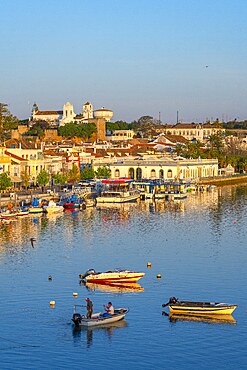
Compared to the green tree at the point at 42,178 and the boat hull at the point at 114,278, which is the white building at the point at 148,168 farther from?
the boat hull at the point at 114,278

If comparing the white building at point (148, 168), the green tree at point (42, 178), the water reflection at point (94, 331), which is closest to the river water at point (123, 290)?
the water reflection at point (94, 331)

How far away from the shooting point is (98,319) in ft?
53.3

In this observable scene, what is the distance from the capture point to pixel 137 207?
133 feet

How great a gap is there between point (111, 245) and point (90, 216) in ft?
29.7

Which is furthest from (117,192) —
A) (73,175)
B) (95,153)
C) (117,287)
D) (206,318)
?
(206,318)

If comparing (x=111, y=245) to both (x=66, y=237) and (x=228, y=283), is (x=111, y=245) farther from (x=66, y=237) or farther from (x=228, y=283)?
(x=228, y=283)

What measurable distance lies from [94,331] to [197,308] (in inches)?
85.1

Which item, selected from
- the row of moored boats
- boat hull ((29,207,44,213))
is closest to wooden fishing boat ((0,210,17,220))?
boat hull ((29,207,44,213))

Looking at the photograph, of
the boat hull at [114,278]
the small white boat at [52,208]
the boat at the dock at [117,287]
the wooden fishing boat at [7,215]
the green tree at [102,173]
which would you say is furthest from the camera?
the green tree at [102,173]

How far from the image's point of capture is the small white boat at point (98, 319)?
16125mm

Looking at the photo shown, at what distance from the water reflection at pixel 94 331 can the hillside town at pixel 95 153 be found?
23.9 meters

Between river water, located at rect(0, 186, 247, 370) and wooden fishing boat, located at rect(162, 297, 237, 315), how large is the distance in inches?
9.6

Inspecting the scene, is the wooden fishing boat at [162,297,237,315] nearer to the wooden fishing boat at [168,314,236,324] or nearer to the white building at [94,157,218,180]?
the wooden fishing boat at [168,314,236,324]

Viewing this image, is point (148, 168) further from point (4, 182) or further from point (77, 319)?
point (77, 319)
